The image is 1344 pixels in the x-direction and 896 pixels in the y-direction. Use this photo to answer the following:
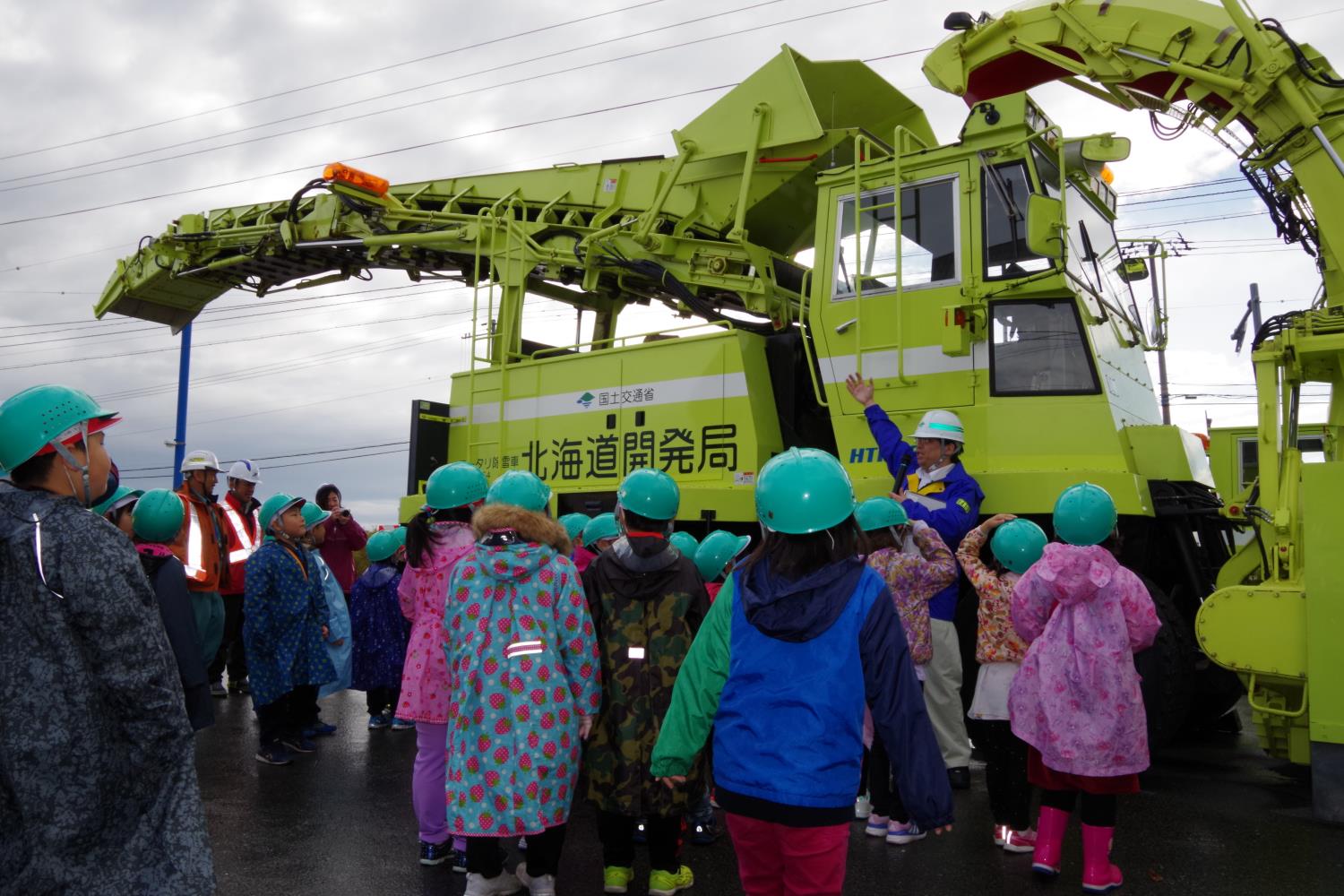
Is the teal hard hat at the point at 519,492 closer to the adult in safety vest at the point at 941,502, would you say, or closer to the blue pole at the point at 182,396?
the adult in safety vest at the point at 941,502

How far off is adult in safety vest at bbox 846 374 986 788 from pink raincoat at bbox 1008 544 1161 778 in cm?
107

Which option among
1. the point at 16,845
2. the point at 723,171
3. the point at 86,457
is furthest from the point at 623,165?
the point at 16,845

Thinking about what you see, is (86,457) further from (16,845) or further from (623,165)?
(623,165)

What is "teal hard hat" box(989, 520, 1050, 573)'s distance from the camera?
16.4 feet

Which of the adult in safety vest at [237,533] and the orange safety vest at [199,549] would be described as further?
the adult in safety vest at [237,533]

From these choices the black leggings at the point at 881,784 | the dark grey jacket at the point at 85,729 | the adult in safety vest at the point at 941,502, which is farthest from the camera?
the adult in safety vest at the point at 941,502

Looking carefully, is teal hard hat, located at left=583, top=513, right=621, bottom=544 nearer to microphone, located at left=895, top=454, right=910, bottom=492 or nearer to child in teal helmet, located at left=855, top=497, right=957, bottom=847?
child in teal helmet, located at left=855, top=497, right=957, bottom=847

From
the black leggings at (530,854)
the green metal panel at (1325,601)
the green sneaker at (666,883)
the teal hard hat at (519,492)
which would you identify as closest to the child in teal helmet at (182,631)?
the black leggings at (530,854)

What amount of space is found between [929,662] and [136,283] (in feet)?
37.6

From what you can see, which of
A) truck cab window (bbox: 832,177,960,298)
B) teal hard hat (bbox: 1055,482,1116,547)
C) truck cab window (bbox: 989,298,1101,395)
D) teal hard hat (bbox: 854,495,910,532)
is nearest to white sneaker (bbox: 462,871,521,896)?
teal hard hat (bbox: 854,495,910,532)

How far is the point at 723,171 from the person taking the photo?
8523 millimetres

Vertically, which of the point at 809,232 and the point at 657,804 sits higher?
the point at 809,232

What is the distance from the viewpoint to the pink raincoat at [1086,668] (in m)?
4.00

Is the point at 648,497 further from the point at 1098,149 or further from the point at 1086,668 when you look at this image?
the point at 1098,149
